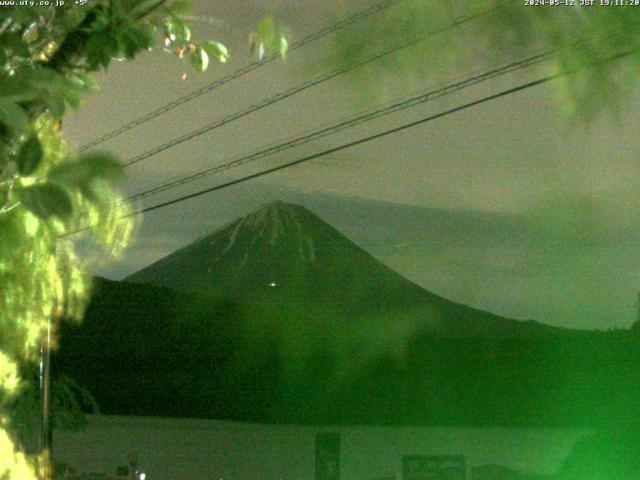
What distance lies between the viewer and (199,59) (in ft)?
6.65

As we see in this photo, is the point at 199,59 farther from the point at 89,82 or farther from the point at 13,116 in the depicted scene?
the point at 13,116

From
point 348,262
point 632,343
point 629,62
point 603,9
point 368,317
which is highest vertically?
point 348,262

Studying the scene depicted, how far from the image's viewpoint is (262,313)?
18.8m

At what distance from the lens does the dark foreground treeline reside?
597 inches

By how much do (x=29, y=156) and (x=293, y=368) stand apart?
1675 centimetres

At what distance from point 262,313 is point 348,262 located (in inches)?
117

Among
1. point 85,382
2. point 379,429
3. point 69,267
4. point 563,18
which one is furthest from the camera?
point 85,382

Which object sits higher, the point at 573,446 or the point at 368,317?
the point at 368,317

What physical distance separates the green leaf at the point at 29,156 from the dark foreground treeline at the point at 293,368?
13.2m

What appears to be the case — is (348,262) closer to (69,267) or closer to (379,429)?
(379,429)

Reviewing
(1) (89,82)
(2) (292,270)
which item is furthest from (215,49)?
(2) (292,270)

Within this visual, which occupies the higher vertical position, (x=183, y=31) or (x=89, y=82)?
(x=183, y=31)

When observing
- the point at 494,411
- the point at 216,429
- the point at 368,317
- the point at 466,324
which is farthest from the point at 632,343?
the point at 216,429

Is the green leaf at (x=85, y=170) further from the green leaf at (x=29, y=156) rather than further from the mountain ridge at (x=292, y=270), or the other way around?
the mountain ridge at (x=292, y=270)
